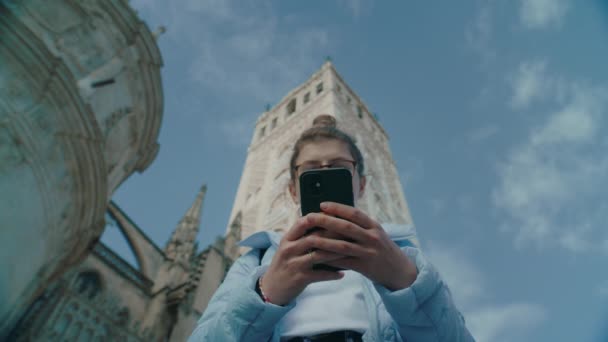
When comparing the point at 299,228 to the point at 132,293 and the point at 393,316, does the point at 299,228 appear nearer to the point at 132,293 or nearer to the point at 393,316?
the point at 393,316

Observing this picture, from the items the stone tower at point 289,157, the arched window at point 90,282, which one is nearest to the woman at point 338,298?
the stone tower at point 289,157

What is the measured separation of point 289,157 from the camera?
45.0 ft

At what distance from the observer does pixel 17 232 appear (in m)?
5.65

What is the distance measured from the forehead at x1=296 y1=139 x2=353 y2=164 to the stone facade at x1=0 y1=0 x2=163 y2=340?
5.80 meters

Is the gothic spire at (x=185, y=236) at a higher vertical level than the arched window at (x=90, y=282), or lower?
higher

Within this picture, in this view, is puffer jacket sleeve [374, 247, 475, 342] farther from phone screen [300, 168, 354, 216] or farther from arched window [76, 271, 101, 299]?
arched window [76, 271, 101, 299]

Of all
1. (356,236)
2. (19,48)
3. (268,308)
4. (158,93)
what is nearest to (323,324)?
(268,308)

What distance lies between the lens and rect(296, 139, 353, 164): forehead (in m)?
2.00

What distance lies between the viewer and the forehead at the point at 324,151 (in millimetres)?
1995

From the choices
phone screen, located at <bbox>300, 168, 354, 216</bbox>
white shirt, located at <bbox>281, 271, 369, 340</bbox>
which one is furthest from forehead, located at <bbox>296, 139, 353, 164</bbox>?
white shirt, located at <bbox>281, 271, 369, 340</bbox>

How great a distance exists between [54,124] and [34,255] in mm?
2417

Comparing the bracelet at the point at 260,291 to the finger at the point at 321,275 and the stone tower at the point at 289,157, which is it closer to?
the finger at the point at 321,275

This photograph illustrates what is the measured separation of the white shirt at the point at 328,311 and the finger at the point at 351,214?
588mm

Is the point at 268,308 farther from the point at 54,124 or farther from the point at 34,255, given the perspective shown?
the point at 54,124
